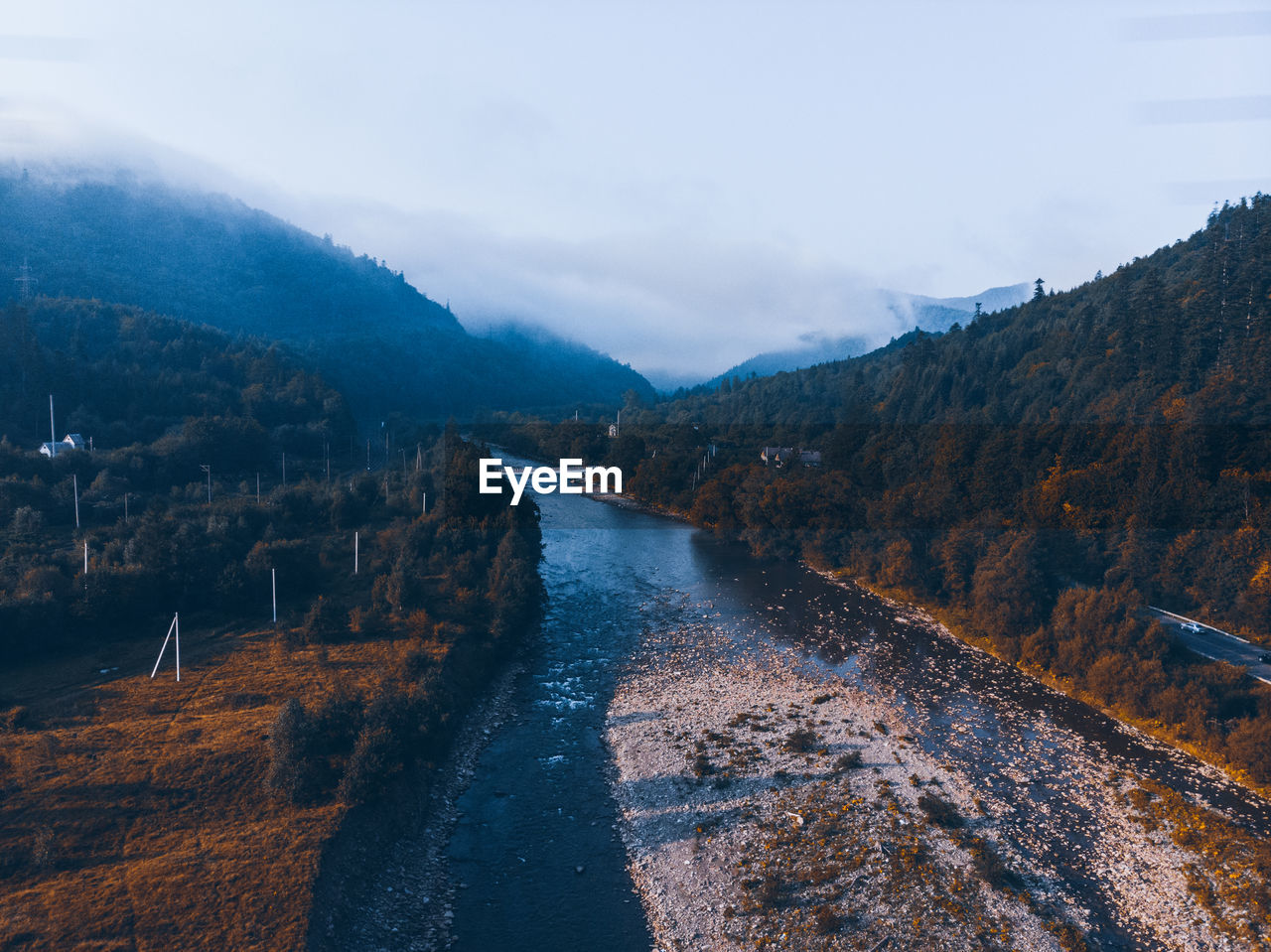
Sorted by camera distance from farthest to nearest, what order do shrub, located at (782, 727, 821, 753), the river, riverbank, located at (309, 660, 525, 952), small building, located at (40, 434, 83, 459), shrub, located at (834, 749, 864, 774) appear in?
small building, located at (40, 434, 83, 459) < shrub, located at (782, 727, 821, 753) < shrub, located at (834, 749, 864, 774) < the river < riverbank, located at (309, 660, 525, 952)

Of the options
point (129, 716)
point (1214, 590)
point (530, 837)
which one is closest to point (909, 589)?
point (1214, 590)

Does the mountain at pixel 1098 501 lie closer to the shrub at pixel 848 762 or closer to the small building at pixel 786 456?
the small building at pixel 786 456

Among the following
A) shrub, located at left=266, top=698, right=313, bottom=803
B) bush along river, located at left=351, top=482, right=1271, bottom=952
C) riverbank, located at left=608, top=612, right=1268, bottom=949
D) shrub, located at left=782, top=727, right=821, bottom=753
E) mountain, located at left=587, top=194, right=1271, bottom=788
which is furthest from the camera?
mountain, located at left=587, top=194, right=1271, bottom=788

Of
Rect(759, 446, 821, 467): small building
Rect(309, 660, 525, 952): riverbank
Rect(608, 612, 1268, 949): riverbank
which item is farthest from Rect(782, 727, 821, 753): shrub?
Rect(759, 446, 821, 467): small building

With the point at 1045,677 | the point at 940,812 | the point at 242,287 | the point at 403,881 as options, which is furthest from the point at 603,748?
the point at 242,287

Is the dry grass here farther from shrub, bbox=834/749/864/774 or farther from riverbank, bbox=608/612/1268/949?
shrub, bbox=834/749/864/774

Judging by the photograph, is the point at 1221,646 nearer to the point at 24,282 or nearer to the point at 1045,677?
the point at 1045,677

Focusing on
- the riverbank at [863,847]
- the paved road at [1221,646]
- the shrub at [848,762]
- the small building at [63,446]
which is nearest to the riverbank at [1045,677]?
the riverbank at [863,847]
